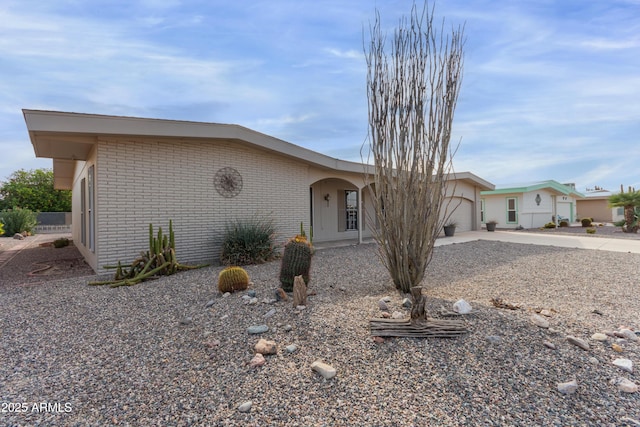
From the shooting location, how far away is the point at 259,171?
8.62 metres

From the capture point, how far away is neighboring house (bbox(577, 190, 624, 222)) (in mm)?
27903

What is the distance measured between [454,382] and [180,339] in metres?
2.51

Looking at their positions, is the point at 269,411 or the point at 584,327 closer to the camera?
the point at 269,411

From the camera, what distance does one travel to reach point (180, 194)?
7.18 metres

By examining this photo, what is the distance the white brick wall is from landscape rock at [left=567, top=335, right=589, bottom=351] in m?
7.00

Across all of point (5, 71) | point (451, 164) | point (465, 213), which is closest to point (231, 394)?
point (451, 164)

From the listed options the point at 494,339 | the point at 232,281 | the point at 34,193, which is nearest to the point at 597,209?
the point at 494,339

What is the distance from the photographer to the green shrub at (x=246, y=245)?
723 cm

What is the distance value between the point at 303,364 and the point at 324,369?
0.22 metres

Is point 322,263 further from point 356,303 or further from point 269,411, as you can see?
point 269,411

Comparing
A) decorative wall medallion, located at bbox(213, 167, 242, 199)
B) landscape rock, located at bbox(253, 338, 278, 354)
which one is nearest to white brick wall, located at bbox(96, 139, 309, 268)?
decorative wall medallion, located at bbox(213, 167, 242, 199)

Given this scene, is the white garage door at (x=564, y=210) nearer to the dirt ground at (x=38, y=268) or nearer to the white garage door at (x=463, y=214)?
the white garage door at (x=463, y=214)

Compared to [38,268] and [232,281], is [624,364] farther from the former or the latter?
[38,268]

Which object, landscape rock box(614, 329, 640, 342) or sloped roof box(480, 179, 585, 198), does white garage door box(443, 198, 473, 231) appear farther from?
landscape rock box(614, 329, 640, 342)
